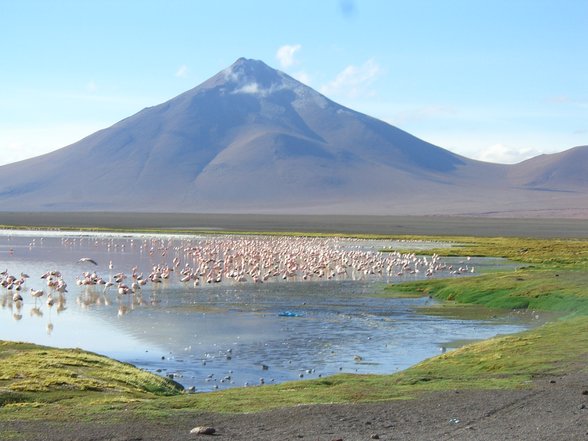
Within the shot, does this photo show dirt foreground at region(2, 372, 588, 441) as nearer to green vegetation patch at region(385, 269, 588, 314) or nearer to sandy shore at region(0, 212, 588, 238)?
green vegetation patch at region(385, 269, 588, 314)

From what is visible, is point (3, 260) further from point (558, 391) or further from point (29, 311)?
point (558, 391)

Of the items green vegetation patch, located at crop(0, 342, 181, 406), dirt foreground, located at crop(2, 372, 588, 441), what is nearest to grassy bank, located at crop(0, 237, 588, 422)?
green vegetation patch, located at crop(0, 342, 181, 406)

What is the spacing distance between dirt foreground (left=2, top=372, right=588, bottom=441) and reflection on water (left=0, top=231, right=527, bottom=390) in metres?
5.82

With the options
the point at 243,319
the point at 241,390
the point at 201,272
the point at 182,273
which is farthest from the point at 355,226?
the point at 241,390

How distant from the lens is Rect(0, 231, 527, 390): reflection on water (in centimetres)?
2255

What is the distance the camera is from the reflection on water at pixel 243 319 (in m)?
22.5

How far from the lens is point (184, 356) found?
23250 millimetres

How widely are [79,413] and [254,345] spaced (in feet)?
36.6

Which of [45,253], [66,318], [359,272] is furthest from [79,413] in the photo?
[45,253]

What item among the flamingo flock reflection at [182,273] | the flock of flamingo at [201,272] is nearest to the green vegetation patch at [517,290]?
the flamingo flock reflection at [182,273]

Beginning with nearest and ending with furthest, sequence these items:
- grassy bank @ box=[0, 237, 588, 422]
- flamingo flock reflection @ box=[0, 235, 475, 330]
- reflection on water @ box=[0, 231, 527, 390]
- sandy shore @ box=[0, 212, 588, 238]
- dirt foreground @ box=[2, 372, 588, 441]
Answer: dirt foreground @ box=[2, 372, 588, 441]
grassy bank @ box=[0, 237, 588, 422]
reflection on water @ box=[0, 231, 527, 390]
flamingo flock reflection @ box=[0, 235, 475, 330]
sandy shore @ box=[0, 212, 588, 238]

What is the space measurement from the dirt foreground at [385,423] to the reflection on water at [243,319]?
5.82 meters

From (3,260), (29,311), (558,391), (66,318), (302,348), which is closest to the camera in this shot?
(558,391)

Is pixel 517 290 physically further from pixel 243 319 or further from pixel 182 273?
pixel 182 273
